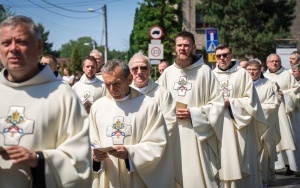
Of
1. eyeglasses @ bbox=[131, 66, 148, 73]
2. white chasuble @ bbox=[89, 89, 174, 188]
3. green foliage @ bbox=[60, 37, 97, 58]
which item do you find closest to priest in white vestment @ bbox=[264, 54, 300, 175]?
eyeglasses @ bbox=[131, 66, 148, 73]

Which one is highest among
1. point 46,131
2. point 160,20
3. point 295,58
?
point 160,20

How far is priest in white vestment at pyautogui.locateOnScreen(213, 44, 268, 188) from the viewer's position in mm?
7996

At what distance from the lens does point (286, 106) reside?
11.1 m

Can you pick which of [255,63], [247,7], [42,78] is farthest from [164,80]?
[247,7]

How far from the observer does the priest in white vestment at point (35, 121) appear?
329 cm

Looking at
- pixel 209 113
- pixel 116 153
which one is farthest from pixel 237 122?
pixel 116 153

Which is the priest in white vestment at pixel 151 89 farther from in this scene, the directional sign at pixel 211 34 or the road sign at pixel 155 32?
the directional sign at pixel 211 34

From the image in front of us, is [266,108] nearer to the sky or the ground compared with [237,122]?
nearer to the sky

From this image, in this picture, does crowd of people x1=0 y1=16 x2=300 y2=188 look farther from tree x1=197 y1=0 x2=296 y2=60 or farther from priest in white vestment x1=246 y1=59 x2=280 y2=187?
tree x1=197 y1=0 x2=296 y2=60

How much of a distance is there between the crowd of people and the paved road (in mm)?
496

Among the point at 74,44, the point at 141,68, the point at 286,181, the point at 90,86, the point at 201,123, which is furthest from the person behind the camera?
the point at 74,44

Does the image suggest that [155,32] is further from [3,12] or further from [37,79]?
[3,12]

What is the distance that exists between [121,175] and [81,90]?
4.36 metres

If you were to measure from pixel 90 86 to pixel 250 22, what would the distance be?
23892 mm
